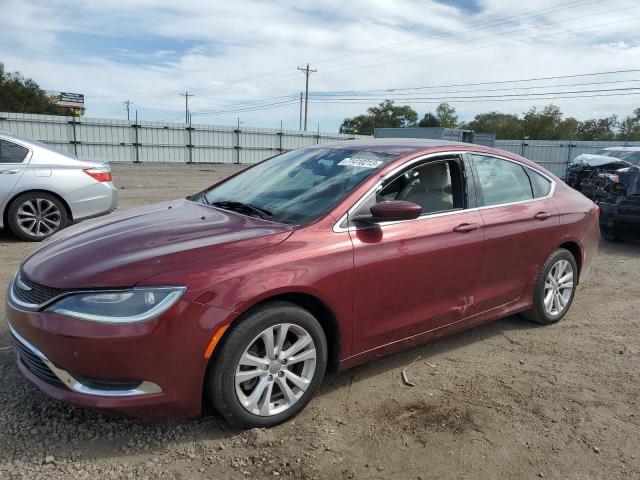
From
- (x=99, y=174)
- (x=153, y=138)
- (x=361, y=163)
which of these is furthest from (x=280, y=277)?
(x=153, y=138)

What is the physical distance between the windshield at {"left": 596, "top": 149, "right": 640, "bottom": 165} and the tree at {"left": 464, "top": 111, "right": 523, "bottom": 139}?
6541 centimetres

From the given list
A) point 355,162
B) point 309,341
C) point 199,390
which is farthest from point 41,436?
point 355,162

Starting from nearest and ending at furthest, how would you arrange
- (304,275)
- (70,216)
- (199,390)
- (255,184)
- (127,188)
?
(199,390) → (304,275) → (255,184) → (70,216) → (127,188)

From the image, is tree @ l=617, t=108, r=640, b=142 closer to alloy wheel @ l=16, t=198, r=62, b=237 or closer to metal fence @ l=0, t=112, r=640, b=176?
metal fence @ l=0, t=112, r=640, b=176

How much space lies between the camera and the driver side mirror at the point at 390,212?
308 centimetres

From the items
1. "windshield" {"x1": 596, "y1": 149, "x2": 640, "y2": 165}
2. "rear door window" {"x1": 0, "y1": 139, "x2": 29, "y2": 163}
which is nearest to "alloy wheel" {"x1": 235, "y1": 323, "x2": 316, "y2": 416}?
"rear door window" {"x1": 0, "y1": 139, "x2": 29, "y2": 163}

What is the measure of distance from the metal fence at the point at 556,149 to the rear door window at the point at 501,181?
25.0 metres

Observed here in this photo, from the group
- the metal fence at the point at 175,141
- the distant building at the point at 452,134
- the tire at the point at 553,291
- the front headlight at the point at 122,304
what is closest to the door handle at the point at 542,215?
the tire at the point at 553,291

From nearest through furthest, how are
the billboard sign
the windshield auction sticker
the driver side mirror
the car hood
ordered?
the car hood < the driver side mirror < the windshield auction sticker < the billboard sign

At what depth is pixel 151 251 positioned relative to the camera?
2.71m

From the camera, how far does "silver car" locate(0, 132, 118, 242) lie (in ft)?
22.5

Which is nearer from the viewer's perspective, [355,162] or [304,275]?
[304,275]

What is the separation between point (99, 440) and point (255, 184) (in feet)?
6.62

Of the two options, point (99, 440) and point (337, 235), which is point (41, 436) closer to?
point (99, 440)
